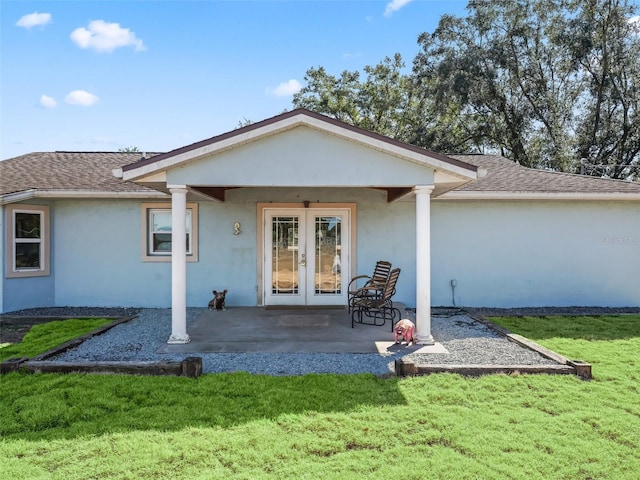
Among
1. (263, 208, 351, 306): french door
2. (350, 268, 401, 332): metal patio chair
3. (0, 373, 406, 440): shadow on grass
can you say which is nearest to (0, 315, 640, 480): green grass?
(0, 373, 406, 440): shadow on grass

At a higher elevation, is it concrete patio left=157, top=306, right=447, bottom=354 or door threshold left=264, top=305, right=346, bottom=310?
door threshold left=264, top=305, right=346, bottom=310

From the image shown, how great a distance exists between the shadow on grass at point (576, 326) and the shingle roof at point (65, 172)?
900cm

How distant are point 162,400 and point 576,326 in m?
7.99

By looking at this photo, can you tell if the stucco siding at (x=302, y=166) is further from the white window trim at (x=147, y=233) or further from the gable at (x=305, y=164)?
the white window trim at (x=147, y=233)

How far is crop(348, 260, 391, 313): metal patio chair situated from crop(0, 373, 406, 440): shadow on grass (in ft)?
10.6

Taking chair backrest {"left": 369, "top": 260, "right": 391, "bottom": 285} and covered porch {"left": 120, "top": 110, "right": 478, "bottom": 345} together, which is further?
chair backrest {"left": 369, "top": 260, "right": 391, "bottom": 285}

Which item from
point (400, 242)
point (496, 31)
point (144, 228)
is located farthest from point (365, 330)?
point (496, 31)

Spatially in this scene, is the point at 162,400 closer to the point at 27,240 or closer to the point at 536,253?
the point at 27,240

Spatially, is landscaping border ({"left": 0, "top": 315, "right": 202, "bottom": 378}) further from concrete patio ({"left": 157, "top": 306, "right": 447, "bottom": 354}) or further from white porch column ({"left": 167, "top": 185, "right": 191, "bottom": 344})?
white porch column ({"left": 167, "top": 185, "right": 191, "bottom": 344})

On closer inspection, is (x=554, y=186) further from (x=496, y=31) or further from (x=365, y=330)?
(x=496, y=31)

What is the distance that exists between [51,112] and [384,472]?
1689 cm

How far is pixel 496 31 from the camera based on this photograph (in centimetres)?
2483

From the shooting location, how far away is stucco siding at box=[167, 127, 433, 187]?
6957mm

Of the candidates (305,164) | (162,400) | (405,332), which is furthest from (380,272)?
(162,400)
